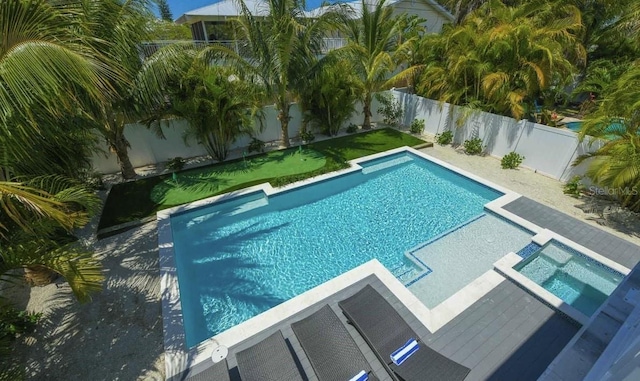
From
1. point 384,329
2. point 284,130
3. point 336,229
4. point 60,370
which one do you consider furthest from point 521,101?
point 60,370

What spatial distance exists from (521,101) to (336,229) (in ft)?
29.3

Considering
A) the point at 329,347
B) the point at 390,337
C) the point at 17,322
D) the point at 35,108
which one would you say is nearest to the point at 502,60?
the point at 390,337

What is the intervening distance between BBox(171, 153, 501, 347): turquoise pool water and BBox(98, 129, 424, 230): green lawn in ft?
2.37

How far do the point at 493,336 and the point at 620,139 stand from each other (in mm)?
6865

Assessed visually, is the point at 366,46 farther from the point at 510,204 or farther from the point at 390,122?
the point at 510,204

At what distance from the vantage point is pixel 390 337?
13.6 ft

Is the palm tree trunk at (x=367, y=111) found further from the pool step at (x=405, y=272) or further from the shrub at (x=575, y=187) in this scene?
the pool step at (x=405, y=272)

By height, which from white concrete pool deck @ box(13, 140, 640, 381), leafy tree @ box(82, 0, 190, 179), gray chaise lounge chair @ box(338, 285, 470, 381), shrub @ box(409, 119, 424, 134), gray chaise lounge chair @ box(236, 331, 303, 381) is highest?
leafy tree @ box(82, 0, 190, 179)

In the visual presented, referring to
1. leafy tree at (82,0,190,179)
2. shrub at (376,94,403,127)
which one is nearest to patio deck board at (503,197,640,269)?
shrub at (376,94,403,127)

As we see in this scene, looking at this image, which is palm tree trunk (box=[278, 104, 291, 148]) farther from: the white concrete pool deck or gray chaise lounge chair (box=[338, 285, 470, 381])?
gray chaise lounge chair (box=[338, 285, 470, 381])

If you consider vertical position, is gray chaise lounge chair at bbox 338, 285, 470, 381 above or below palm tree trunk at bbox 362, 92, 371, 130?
A: below

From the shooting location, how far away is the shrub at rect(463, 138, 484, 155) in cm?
1142

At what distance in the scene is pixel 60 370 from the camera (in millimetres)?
4062

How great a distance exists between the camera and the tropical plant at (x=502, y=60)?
370 inches
